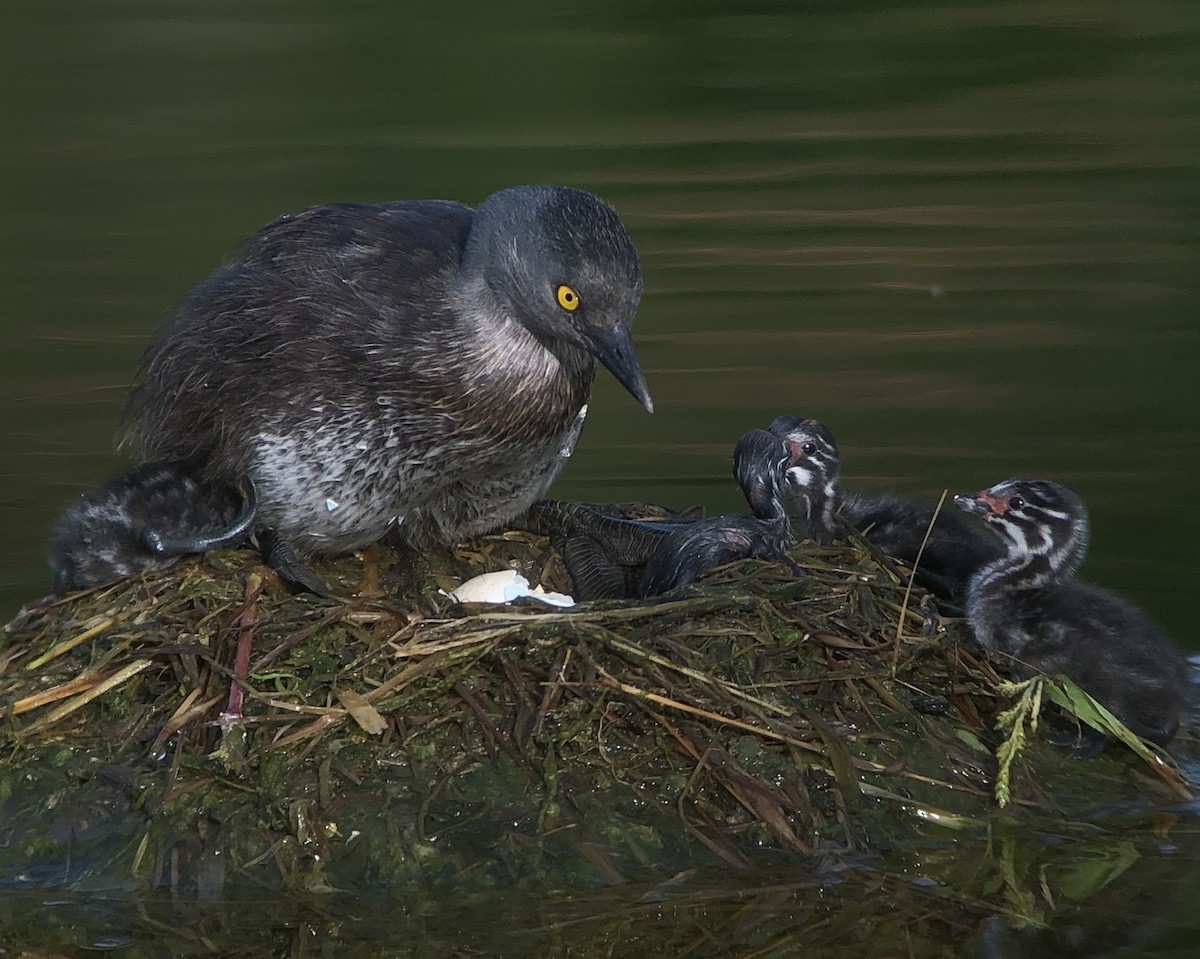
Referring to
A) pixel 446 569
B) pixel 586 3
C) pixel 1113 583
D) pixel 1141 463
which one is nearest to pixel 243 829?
pixel 446 569

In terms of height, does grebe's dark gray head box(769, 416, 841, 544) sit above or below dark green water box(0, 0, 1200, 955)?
above

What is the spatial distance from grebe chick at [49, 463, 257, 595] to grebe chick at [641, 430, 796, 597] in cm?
129

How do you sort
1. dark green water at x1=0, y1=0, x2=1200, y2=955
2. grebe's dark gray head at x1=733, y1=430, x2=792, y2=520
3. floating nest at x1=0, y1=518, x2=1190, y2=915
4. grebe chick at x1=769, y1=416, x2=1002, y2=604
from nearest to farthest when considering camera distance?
1. floating nest at x1=0, y1=518, x2=1190, y2=915
2. grebe chick at x1=769, y1=416, x2=1002, y2=604
3. grebe's dark gray head at x1=733, y1=430, x2=792, y2=520
4. dark green water at x1=0, y1=0, x2=1200, y2=955

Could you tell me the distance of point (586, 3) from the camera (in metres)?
14.1

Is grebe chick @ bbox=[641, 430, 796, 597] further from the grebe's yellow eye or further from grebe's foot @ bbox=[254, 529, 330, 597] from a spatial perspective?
grebe's foot @ bbox=[254, 529, 330, 597]

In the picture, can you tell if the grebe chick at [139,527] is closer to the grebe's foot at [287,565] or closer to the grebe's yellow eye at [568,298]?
the grebe's foot at [287,565]

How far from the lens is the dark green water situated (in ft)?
28.5

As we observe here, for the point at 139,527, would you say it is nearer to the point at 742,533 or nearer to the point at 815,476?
the point at 742,533

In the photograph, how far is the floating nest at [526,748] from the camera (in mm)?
5305

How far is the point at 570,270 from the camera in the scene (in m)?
6.03

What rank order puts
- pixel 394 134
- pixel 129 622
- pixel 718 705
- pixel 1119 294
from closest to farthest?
1. pixel 718 705
2. pixel 129 622
3. pixel 1119 294
4. pixel 394 134

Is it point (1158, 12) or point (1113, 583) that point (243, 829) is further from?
point (1158, 12)

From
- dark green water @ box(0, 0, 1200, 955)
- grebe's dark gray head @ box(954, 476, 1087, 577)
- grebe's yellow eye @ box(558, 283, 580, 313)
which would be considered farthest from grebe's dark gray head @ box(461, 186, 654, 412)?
dark green water @ box(0, 0, 1200, 955)

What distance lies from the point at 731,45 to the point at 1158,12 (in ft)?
9.49
